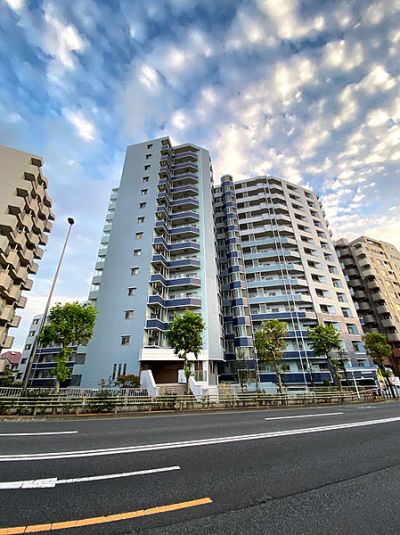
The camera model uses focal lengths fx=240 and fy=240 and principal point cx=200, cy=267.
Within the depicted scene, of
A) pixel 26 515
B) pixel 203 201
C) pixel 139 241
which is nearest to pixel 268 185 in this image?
pixel 203 201

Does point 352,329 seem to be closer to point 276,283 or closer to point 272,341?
point 276,283

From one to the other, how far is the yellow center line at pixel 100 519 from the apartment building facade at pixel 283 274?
34.8 metres

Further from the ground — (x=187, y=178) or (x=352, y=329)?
(x=187, y=178)

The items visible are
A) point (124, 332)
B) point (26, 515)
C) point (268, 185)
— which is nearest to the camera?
point (26, 515)

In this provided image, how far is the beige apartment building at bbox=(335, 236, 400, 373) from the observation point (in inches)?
1884

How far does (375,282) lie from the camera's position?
51.4 m

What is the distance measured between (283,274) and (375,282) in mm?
24155

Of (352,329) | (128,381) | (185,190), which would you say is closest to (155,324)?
(128,381)

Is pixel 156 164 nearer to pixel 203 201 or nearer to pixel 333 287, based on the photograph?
pixel 203 201

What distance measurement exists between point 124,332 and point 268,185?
4194 centimetres

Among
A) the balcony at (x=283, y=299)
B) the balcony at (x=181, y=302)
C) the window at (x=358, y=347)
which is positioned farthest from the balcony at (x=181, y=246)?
the window at (x=358, y=347)

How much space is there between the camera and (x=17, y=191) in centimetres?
3036

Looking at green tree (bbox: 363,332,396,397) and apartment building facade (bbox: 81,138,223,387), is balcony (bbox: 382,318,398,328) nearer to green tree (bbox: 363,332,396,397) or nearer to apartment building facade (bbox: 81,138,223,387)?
green tree (bbox: 363,332,396,397)

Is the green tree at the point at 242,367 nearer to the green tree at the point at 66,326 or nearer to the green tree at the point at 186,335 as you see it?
the green tree at the point at 186,335
